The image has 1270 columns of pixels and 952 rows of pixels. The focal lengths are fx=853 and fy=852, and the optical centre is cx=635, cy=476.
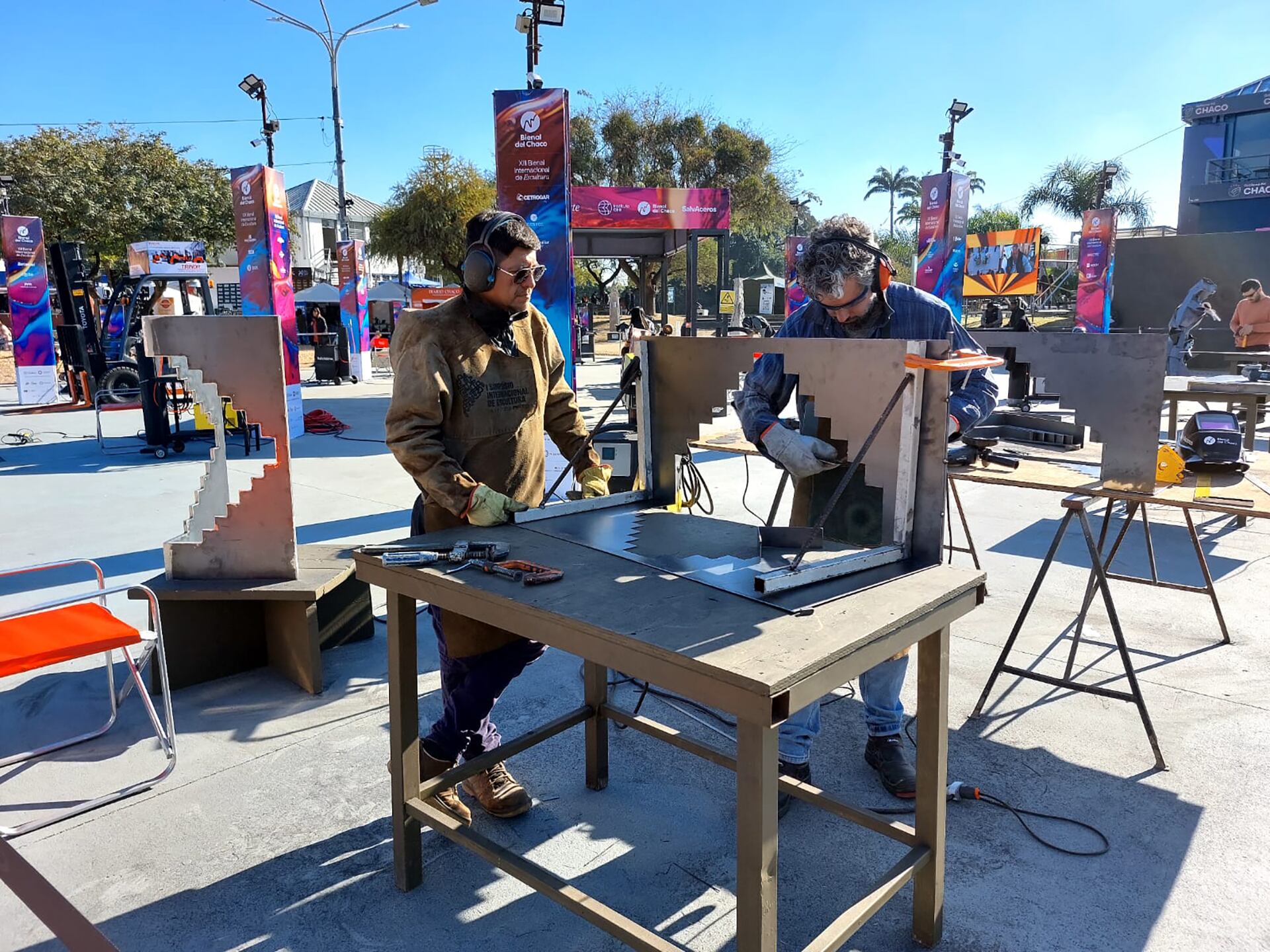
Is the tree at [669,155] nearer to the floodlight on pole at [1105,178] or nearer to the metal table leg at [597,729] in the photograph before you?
the floodlight on pole at [1105,178]

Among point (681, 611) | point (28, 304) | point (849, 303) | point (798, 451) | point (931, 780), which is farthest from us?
point (28, 304)

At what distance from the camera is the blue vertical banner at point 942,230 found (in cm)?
1470

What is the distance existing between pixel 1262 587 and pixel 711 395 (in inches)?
159

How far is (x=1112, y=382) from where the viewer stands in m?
2.71

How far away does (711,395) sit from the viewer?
2502 mm

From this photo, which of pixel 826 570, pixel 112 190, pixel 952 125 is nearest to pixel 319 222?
pixel 112 190

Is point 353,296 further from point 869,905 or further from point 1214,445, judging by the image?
point 869,905

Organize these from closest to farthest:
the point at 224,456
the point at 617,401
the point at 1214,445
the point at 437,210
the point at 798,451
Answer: the point at 798,451 → the point at 617,401 → the point at 224,456 → the point at 1214,445 → the point at 437,210

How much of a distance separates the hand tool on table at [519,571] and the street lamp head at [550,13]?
580cm

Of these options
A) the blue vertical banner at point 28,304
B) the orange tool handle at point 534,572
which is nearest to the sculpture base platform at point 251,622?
the orange tool handle at point 534,572

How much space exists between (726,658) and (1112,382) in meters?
1.92

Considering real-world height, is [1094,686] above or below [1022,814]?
above

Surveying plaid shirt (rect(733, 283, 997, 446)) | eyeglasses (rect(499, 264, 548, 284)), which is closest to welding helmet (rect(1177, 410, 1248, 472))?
plaid shirt (rect(733, 283, 997, 446))

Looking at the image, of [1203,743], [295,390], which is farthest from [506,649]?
[295,390]
